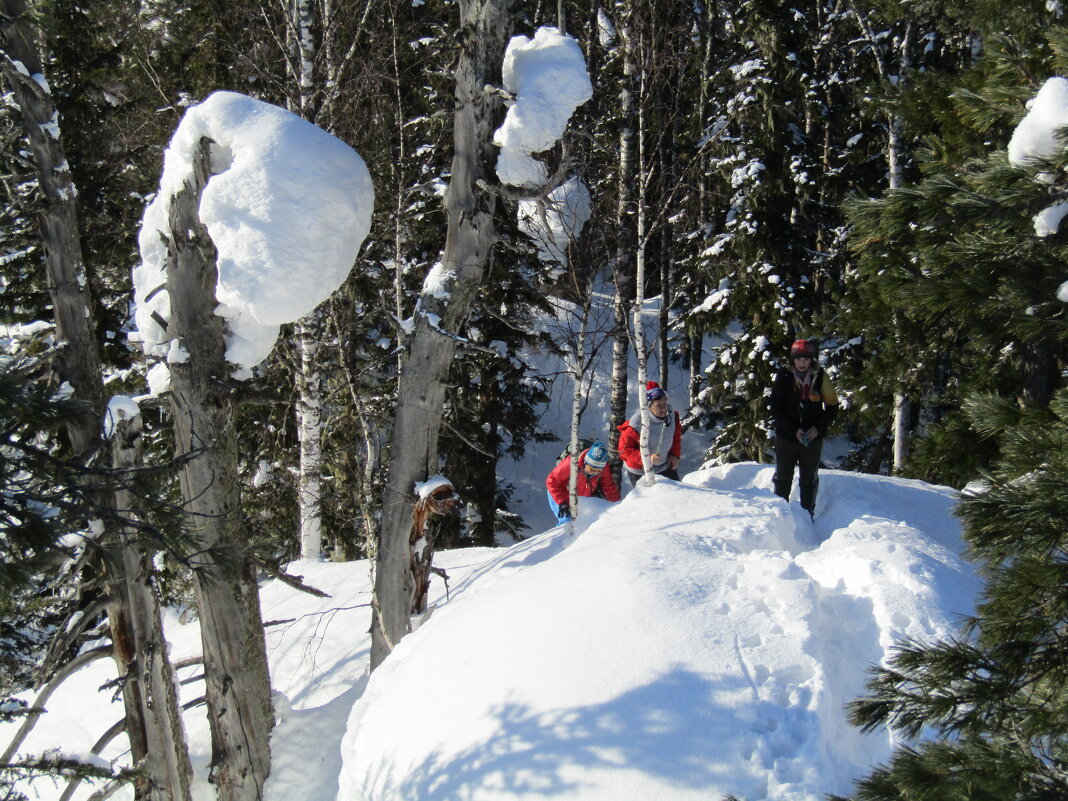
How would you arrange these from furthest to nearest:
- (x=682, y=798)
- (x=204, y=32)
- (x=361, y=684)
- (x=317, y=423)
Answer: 1. (x=204, y=32)
2. (x=317, y=423)
3. (x=361, y=684)
4. (x=682, y=798)

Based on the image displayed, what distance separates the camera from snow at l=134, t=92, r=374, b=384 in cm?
458

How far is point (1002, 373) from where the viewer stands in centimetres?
805

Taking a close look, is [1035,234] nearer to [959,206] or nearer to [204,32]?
[959,206]

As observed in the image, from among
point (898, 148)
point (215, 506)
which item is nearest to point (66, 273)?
point (215, 506)

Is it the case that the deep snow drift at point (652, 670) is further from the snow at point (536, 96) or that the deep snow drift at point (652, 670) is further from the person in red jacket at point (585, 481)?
the snow at point (536, 96)

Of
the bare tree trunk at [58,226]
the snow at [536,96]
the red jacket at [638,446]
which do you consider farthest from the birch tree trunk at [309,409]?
the red jacket at [638,446]

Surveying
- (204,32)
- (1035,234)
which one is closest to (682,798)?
(1035,234)

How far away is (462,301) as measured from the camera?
6.36m

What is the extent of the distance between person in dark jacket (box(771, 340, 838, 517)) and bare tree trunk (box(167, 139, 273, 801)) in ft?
15.1

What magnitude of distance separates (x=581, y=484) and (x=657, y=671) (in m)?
4.23

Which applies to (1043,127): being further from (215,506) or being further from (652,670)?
(215,506)

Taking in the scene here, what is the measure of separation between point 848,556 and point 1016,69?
3.04m

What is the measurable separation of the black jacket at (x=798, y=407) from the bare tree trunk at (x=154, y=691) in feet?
17.5

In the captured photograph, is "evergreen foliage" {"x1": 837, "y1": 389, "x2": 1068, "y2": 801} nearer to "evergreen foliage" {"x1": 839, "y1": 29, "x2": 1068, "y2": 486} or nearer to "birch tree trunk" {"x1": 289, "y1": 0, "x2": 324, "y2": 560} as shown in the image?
"evergreen foliage" {"x1": 839, "y1": 29, "x2": 1068, "y2": 486}
